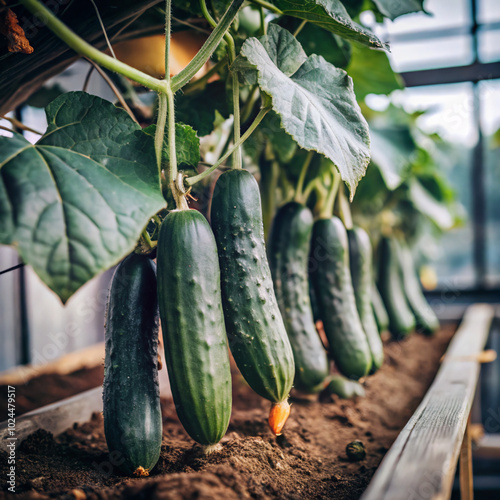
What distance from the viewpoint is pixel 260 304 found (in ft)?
2.41

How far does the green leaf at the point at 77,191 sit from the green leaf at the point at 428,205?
6.06ft

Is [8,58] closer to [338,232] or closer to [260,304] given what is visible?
[260,304]

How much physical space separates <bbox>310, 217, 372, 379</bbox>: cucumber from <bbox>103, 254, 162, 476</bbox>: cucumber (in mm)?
516

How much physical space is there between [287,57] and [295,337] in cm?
59

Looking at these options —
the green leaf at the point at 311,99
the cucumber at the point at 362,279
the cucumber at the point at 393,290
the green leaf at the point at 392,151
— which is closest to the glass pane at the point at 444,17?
the green leaf at the point at 392,151

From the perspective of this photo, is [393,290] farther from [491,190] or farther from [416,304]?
[491,190]

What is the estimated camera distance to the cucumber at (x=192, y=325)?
636 millimetres

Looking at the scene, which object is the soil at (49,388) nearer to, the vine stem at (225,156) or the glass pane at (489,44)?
the vine stem at (225,156)

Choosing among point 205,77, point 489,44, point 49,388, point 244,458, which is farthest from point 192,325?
point 489,44

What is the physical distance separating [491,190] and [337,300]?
85.0 inches

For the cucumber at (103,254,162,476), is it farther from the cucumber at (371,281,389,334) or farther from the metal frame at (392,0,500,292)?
the metal frame at (392,0,500,292)

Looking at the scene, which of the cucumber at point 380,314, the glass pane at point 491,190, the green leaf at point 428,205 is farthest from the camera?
the glass pane at point 491,190

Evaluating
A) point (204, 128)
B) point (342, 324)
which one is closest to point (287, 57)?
point (204, 128)

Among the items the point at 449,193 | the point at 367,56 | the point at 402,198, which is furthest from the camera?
the point at 449,193
